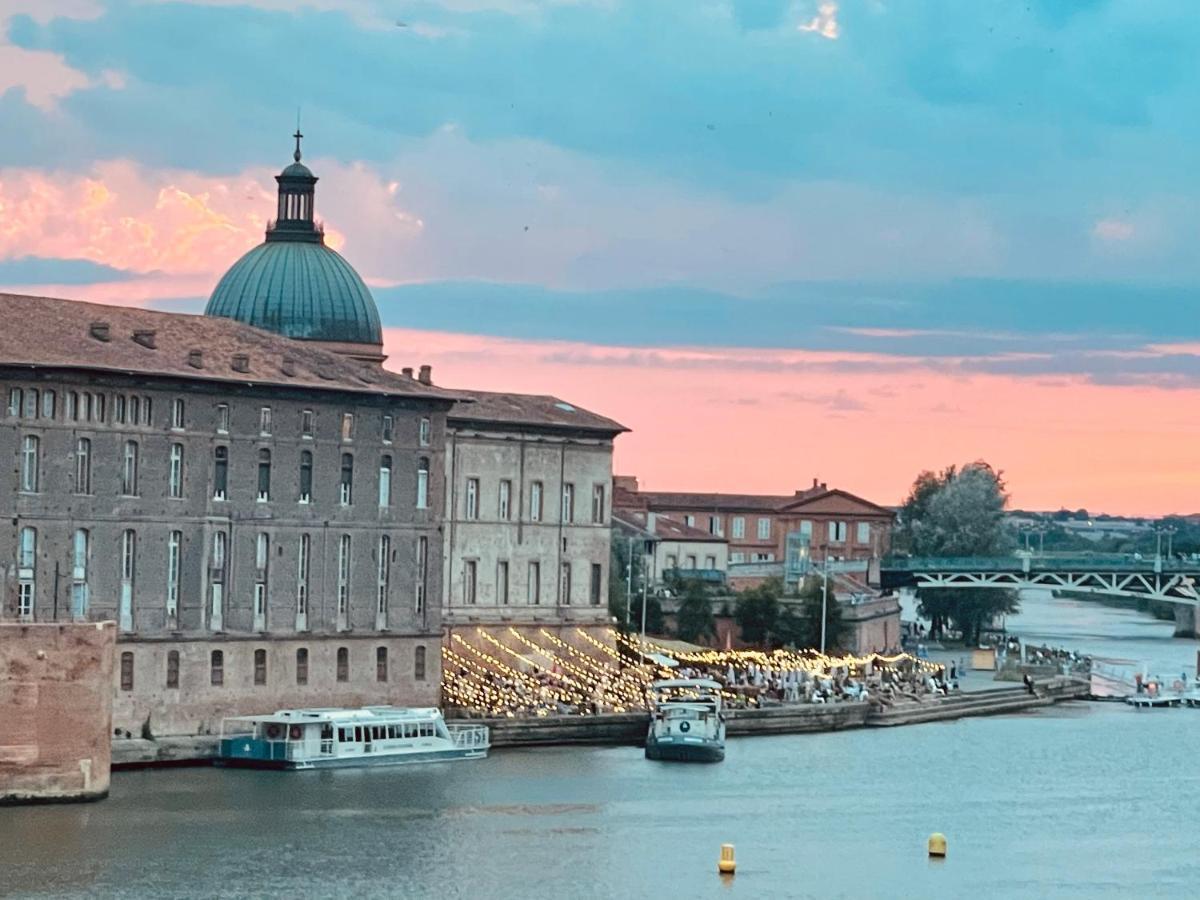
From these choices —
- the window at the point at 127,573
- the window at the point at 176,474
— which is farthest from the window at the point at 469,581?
the window at the point at 127,573

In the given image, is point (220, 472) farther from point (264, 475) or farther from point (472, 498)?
point (472, 498)

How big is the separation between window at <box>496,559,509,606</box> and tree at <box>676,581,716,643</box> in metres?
23.2

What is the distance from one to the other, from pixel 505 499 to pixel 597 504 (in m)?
6.12

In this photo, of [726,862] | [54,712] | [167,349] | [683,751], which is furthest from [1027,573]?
[726,862]

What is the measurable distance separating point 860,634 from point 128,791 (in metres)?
61.9

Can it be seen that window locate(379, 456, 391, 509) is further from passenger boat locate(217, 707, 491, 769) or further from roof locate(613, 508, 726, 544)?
roof locate(613, 508, 726, 544)

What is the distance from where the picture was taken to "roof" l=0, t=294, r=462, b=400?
286 ft

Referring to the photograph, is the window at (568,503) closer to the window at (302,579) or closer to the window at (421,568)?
the window at (421,568)

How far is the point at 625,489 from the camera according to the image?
629 ft

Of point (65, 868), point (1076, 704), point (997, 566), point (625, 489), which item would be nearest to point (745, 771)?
point (65, 868)

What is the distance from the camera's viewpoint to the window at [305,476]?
9456cm

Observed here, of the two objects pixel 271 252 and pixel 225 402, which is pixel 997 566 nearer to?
pixel 271 252

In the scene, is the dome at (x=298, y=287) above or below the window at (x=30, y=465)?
above

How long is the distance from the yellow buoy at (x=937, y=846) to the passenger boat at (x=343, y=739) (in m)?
20.2
